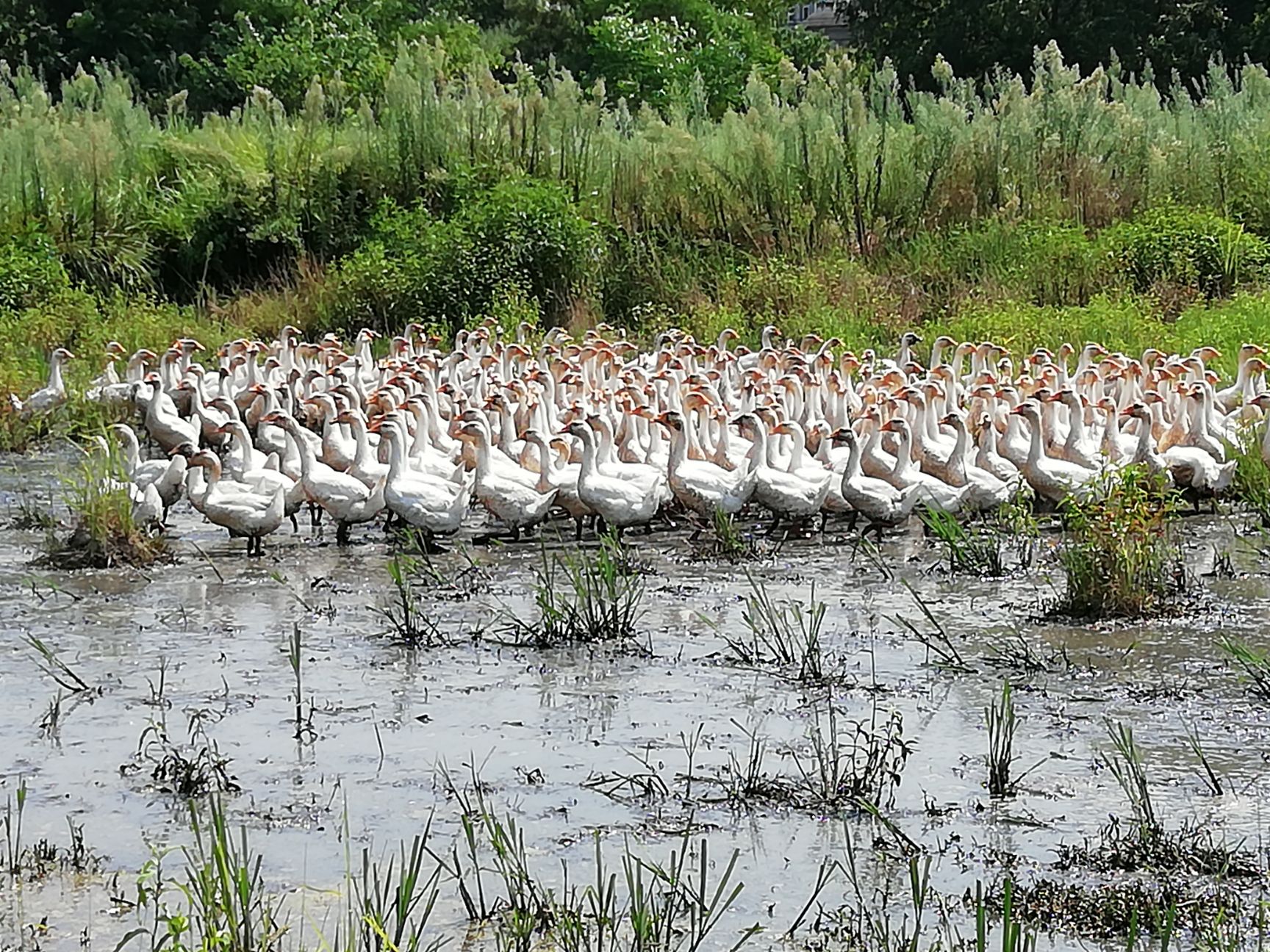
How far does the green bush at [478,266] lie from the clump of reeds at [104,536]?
8.07 m

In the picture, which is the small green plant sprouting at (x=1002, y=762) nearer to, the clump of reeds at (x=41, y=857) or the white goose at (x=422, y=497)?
the clump of reeds at (x=41, y=857)

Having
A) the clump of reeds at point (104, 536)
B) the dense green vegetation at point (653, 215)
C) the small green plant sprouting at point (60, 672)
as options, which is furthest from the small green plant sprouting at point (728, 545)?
the dense green vegetation at point (653, 215)

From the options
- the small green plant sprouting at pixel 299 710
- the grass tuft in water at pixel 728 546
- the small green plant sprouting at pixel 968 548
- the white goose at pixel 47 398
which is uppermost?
the small green plant sprouting at pixel 299 710

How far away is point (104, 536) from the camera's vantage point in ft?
34.0

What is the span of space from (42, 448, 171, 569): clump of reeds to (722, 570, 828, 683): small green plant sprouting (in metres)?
3.46

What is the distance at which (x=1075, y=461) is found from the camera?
456 inches

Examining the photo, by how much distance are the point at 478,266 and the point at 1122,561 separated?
35.5 ft

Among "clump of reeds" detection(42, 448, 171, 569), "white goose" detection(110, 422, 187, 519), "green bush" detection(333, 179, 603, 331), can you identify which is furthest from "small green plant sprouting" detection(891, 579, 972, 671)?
"green bush" detection(333, 179, 603, 331)

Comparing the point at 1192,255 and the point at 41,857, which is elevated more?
the point at 1192,255

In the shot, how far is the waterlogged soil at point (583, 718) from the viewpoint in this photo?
6000 mm

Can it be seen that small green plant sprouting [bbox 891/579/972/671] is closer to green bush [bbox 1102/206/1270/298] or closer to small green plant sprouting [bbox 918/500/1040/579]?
small green plant sprouting [bbox 918/500/1040/579]

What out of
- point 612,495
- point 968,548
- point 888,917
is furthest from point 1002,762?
point 612,495

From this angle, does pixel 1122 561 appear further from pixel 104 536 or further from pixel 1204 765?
pixel 104 536

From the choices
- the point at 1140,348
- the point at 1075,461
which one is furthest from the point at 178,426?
the point at 1140,348
